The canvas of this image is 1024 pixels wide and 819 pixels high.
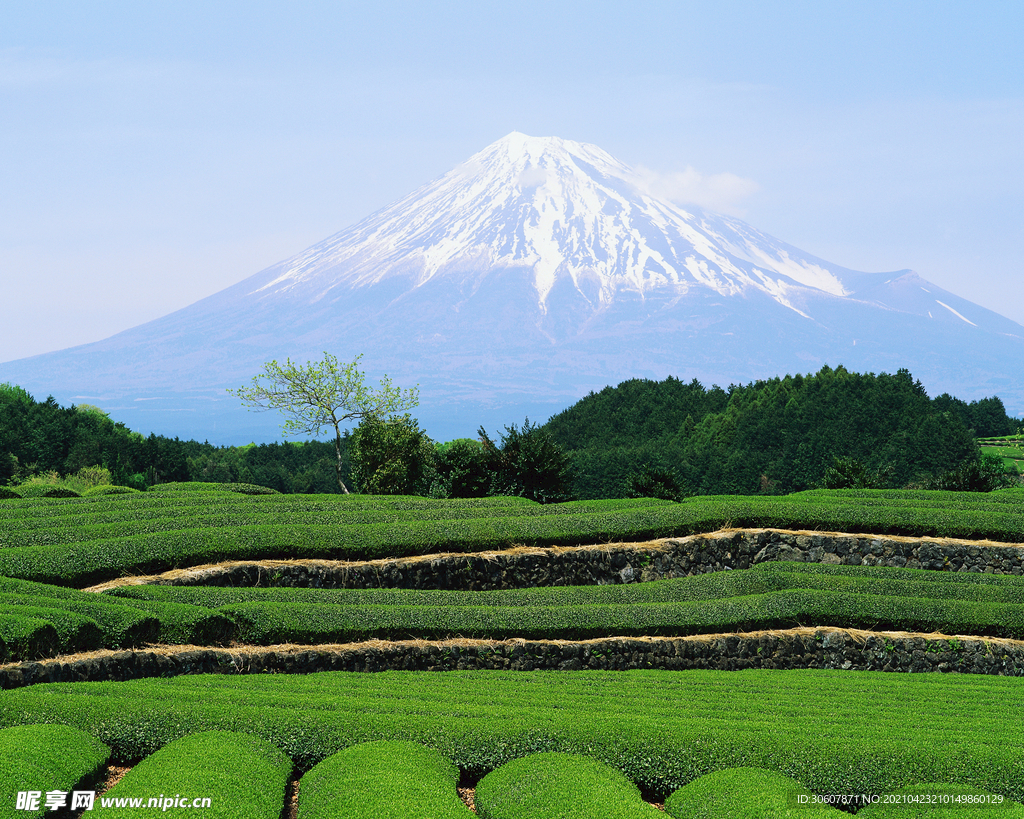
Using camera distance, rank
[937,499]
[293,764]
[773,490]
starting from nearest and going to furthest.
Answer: [293,764]
[937,499]
[773,490]

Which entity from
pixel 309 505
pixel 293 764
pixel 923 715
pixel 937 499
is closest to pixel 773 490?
pixel 937 499

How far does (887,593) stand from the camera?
23.4 metres

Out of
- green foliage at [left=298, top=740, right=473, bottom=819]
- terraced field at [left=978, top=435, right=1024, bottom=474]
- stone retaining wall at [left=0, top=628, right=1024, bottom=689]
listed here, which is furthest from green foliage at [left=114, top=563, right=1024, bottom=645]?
terraced field at [left=978, top=435, right=1024, bottom=474]

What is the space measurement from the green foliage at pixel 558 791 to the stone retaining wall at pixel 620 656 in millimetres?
8472

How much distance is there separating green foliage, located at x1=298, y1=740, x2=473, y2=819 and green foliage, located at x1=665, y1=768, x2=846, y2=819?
2889 mm

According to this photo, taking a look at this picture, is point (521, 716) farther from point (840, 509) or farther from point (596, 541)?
point (840, 509)

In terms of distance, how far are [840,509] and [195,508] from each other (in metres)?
22.9

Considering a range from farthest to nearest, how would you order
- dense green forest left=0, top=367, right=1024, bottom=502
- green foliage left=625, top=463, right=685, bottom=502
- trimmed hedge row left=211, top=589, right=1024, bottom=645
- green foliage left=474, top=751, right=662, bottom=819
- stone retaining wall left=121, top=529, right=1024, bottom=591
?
1. dense green forest left=0, top=367, right=1024, bottom=502
2. green foliage left=625, top=463, right=685, bottom=502
3. stone retaining wall left=121, top=529, right=1024, bottom=591
4. trimmed hedge row left=211, top=589, right=1024, bottom=645
5. green foliage left=474, top=751, right=662, bottom=819

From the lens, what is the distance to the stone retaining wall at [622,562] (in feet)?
73.1

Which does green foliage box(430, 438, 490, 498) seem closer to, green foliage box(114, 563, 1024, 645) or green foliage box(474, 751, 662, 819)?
green foliage box(114, 563, 1024, 645)

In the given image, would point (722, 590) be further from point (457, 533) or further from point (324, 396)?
point (324, 396)

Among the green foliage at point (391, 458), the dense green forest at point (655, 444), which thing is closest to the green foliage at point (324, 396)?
the dense green forest at point (655, 444)

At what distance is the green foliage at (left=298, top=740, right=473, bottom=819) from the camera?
865 centimetres

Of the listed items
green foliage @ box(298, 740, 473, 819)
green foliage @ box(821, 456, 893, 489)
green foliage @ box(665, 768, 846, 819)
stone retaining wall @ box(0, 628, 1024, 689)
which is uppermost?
green foliage @ box(821, 456, 893, 489)
